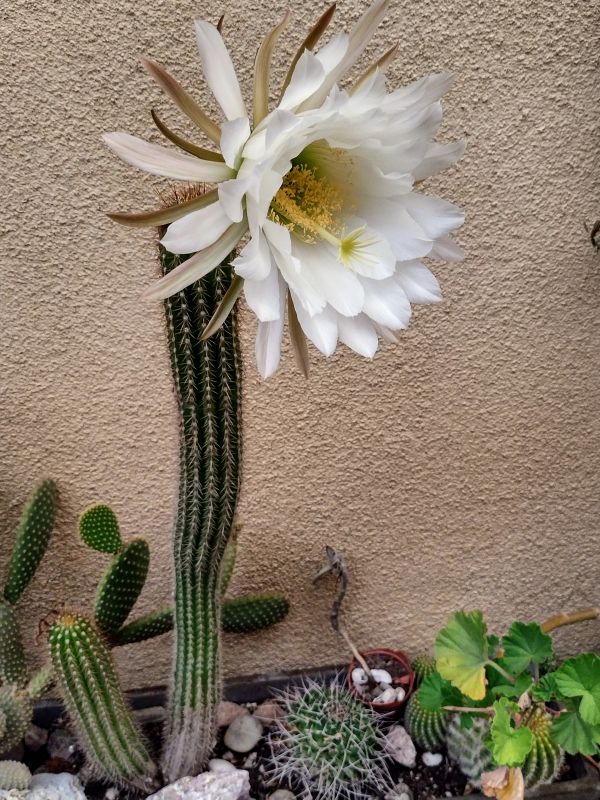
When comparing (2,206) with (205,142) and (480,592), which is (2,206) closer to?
(205,142)

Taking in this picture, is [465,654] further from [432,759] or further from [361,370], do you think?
[361,370]

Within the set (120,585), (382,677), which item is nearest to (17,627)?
(120,585)

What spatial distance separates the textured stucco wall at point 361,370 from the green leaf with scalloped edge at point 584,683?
361mm

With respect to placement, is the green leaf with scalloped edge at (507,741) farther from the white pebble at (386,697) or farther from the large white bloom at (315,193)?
the large white bloom at (315,193)

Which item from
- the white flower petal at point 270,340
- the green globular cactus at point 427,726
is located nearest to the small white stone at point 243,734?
the green globular cactus at point 427,726

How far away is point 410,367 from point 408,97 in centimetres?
50

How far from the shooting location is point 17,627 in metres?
0.94

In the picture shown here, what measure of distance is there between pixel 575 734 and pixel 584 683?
6 cm

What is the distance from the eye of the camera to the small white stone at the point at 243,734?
1.03 metres

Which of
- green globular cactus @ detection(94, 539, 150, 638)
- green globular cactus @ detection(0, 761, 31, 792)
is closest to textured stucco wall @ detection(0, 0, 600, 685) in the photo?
green globular cactus @ detection(94, 539, 150, 638)

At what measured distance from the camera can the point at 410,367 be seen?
99cm

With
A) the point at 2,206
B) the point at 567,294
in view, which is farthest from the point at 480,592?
the point at 2,206

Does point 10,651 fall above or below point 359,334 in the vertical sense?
below

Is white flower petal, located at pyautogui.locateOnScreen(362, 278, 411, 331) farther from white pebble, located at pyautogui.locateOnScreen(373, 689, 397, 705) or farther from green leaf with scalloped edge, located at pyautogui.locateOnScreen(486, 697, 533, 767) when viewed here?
white pebble, located at pyautogui.locateOnScreen(373, 689, 397, 705)
